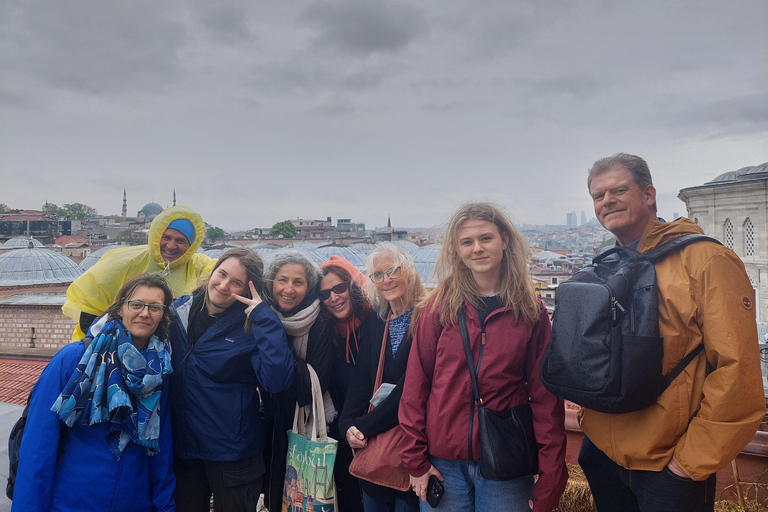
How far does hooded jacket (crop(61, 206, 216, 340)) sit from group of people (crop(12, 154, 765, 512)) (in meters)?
0.02

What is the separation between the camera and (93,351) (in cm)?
223

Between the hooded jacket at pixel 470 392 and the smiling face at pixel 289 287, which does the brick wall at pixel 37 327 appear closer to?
the smiling face at pixel 289 287

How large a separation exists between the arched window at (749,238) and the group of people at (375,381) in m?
27.8

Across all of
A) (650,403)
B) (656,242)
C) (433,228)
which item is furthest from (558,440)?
(433,228)

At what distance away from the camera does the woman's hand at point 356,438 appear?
244 centimetres

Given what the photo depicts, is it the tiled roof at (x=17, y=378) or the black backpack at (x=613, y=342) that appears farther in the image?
the tiled roof at (x=17, y=378)

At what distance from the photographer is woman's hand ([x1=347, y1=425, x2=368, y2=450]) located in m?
2.44

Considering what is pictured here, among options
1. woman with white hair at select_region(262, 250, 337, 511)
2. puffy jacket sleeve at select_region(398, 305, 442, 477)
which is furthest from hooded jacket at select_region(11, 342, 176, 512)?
puffy jacket sleeve at select_region(398, 305, 442, 477)

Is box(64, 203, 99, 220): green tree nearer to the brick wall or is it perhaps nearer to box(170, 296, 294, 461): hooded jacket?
the brick wall

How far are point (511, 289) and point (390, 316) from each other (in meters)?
0.72

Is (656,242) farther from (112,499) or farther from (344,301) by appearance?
(112,499)

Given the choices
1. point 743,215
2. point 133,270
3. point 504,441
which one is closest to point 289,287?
point 133,270

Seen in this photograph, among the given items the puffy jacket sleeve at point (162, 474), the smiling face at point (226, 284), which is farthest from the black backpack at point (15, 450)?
the smiling face at point (226, 284)

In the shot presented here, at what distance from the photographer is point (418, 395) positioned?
88.1 inches
